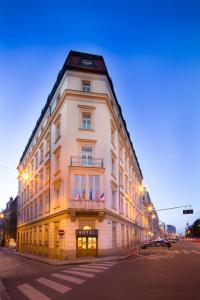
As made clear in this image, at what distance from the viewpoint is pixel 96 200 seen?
28047 millimetres

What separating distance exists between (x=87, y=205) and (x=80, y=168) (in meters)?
3.39

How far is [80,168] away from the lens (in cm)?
2820

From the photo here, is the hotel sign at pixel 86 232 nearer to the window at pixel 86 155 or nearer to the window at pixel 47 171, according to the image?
the window at pixel 86 155

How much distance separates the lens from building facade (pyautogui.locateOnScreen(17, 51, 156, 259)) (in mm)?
27688

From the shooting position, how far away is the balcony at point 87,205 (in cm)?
2738

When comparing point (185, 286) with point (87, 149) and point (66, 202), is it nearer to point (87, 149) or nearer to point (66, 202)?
point (66, 202)

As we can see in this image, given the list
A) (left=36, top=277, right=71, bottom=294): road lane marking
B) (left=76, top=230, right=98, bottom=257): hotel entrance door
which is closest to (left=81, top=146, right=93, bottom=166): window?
(left=76, top=230, right=98, bottom=257): hotel entrance door

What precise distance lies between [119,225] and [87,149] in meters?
11.8

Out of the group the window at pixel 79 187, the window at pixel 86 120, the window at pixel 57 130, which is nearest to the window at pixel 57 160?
the window at pixel 57 130

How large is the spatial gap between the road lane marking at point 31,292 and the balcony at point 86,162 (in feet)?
52.4

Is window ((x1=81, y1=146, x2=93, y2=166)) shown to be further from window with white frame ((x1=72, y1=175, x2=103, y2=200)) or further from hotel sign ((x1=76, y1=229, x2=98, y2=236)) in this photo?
hotel sign ((x1=76, y1=229, x2=98, y2=236))

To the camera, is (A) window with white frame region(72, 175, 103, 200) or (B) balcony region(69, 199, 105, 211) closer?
(B) balcony region(69, 199, 105, 211)

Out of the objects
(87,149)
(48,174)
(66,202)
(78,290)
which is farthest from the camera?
(48,174)

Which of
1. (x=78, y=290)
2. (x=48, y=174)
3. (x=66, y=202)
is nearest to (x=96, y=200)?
(x=66, y=202)
